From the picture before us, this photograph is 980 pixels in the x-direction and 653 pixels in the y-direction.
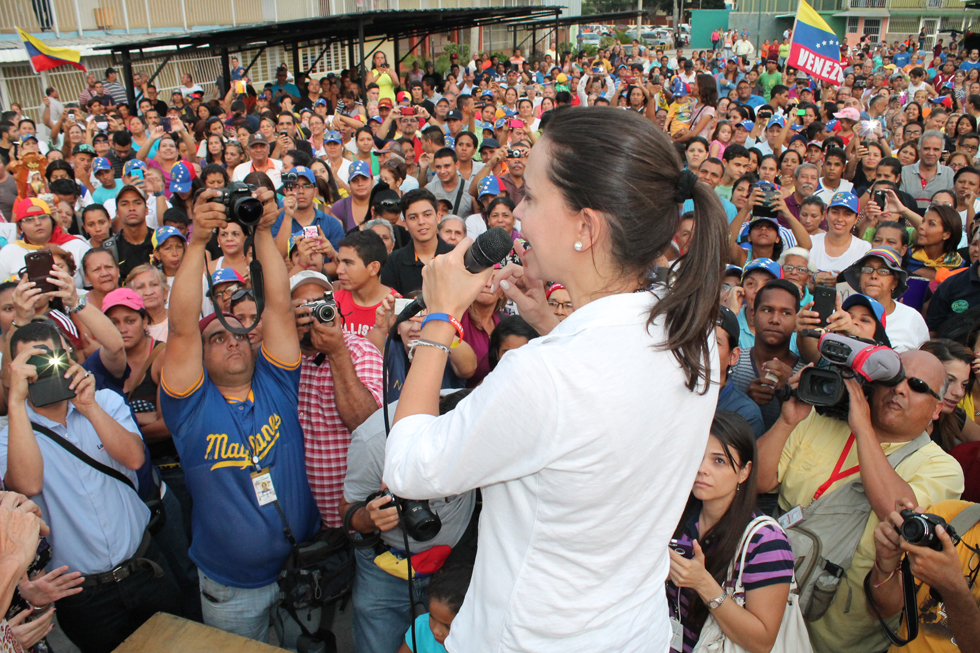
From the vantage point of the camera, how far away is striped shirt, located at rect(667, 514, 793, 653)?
7.48ft

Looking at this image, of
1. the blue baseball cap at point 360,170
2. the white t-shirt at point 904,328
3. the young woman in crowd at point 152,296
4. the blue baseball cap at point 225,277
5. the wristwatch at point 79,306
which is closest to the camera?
the wristwatch at point 79,306

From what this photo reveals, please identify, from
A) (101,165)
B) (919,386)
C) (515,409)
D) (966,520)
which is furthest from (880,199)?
(101,165)

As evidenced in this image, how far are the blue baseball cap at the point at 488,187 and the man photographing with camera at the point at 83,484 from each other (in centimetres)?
434

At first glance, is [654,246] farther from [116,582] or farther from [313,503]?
[116,582]

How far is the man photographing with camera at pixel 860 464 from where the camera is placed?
2607mm

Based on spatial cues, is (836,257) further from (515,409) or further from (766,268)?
(515,409)

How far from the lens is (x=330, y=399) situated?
3.19 m

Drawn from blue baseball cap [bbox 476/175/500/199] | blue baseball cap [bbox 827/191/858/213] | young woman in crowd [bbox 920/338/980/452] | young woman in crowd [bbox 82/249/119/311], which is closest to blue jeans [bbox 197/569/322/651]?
young woman in crowd [bbox 82/249/119/311]

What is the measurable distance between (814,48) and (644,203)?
12.3 meters

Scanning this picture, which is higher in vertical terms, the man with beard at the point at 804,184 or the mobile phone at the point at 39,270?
the mobile phone at the point at 39,270

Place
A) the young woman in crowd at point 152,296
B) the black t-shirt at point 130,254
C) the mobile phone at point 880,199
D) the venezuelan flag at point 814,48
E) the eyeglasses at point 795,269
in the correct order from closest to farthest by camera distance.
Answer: the young woman in crowd at point 152,296 < the eyeglasses at point 795,269 < the black t-shirt at point 130,254 < the mobile phone at point 880,199 < the venezuelan flag at point 814,48

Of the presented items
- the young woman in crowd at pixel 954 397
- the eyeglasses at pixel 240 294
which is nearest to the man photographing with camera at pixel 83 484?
the eyeglasses at pixel 240 294

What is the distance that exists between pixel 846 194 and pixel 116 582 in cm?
584

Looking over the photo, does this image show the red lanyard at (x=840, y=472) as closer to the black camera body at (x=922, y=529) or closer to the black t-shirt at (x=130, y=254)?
the black camera body at (x=922, y=529)
